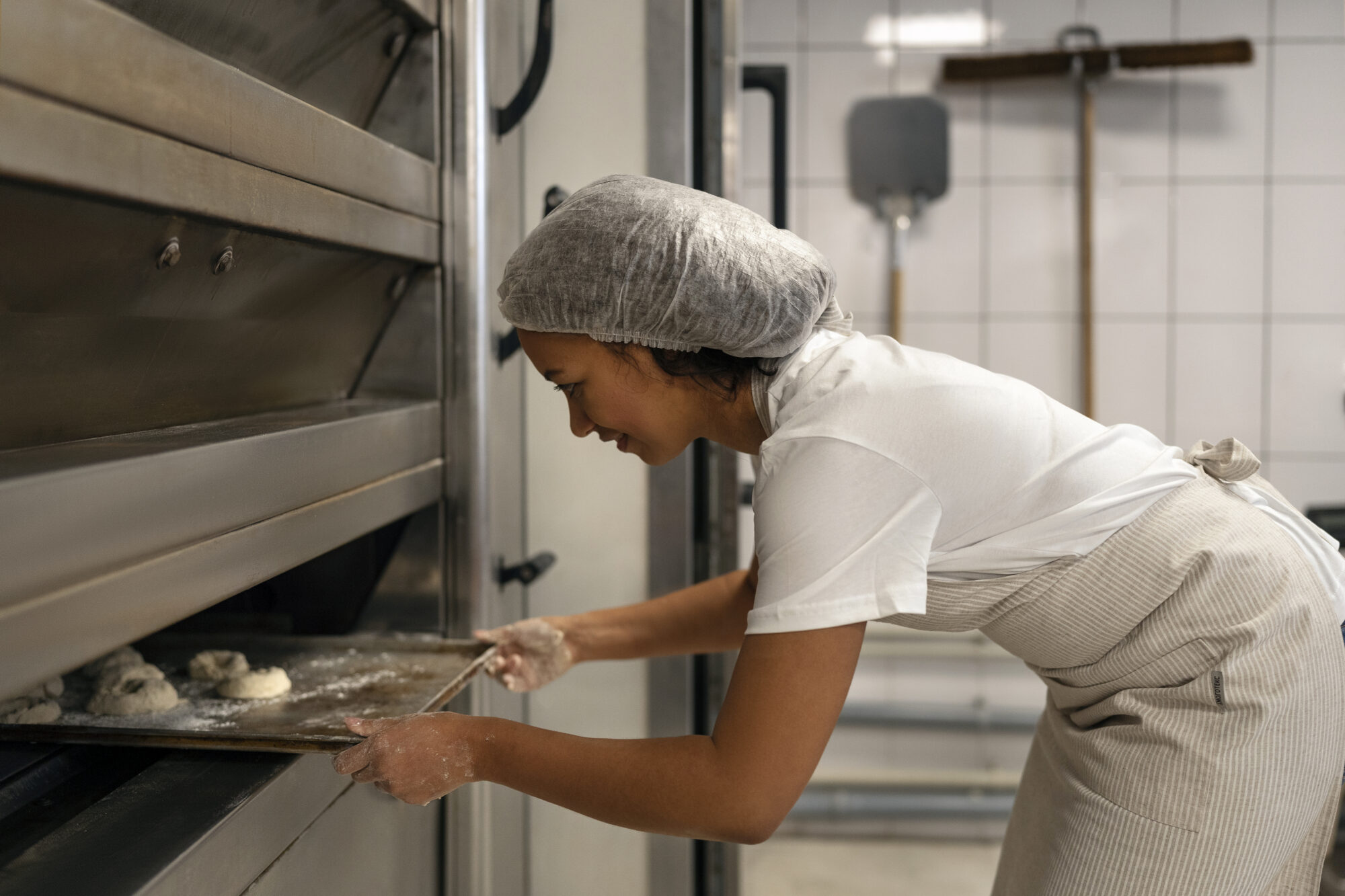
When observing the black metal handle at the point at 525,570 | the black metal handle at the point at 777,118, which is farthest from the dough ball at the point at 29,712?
the black metal handle at the point at 777,118

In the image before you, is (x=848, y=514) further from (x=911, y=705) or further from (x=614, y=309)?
(x=911, y=705)

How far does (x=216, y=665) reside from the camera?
1028 mm

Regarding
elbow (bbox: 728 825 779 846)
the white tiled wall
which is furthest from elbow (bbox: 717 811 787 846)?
the white tiled wall

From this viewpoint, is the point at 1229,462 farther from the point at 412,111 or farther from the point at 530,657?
the point at 412,111

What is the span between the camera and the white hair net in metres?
0.87

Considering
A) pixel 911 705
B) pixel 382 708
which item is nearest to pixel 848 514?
pixel 382 708

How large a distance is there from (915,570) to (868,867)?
2.11 meters

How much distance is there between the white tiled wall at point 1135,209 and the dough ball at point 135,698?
7.27 feet

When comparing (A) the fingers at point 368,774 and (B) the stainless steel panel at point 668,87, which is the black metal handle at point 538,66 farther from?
(A) the fingers at point 368,774

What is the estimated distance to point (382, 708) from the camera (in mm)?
950

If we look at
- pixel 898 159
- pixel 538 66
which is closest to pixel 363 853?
pixel 538 66

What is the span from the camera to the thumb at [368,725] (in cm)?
82

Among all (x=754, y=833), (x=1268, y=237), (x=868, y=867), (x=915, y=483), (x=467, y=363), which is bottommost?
(x=868, y=867)

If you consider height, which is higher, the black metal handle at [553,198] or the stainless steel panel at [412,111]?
the stainless steel panel at [412,111]
